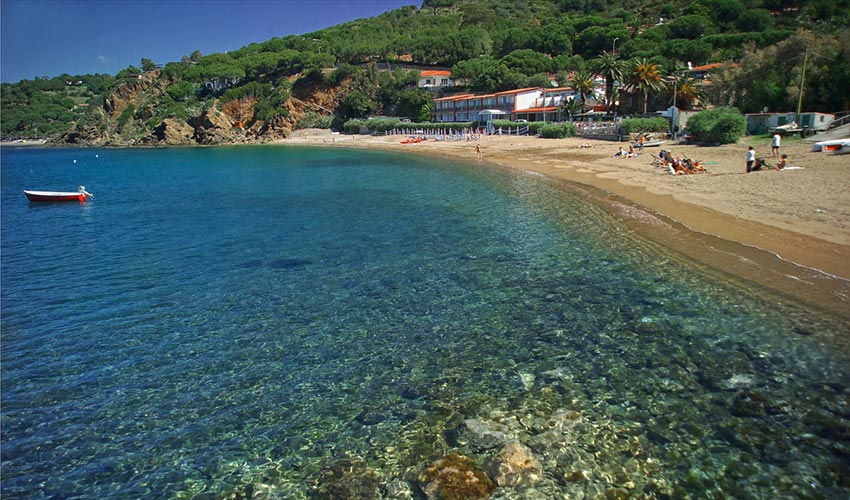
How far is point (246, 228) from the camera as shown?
79.8ft

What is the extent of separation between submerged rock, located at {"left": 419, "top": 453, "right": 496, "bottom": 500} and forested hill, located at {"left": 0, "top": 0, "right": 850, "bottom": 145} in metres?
66.2

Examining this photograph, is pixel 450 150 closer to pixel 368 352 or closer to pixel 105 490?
pixel 368 352

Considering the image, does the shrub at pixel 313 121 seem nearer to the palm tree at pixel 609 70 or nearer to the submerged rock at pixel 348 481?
the palm tree at pixel 609 70

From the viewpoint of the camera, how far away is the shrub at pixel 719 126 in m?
36.9

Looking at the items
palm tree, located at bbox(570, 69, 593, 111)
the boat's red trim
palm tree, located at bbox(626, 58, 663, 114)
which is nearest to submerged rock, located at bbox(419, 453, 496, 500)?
the boat's red trim

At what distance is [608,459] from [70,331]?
1291 centimetres

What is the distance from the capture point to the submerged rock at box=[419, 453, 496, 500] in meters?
6.58

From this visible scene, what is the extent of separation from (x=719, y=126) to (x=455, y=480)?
131 ft

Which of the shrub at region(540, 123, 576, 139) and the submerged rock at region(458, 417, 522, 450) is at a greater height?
the shrub at region(540, 123, 576, 139)

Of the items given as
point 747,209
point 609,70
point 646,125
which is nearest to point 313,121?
point 609,70

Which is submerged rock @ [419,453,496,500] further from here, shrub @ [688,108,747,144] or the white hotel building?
the white hotel building

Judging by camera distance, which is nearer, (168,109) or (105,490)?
(105,490)

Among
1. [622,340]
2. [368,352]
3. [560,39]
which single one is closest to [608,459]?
[622,340]

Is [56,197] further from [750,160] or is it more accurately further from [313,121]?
[313,121]
